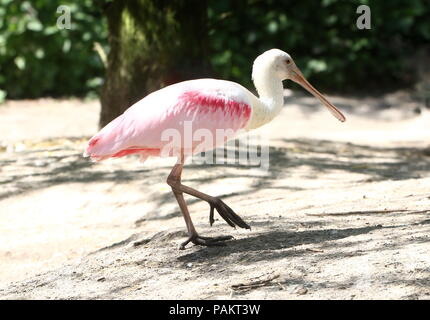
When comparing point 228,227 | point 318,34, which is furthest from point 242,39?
point 228,227

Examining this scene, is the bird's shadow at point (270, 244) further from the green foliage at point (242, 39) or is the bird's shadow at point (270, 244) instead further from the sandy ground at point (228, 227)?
the green foliage at point (242, 39)

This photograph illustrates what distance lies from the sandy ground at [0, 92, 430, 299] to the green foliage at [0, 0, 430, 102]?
135 inches

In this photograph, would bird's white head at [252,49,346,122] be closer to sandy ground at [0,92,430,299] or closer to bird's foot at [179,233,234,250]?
sandy ground at [0,92,430,299]

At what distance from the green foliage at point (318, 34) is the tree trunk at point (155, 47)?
15.3ft

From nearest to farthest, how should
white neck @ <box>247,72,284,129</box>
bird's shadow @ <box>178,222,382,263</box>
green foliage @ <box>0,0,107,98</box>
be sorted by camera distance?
bird's shadow @ <box>178,222,382,263</box> → white neck @ <box>247,72,284,129</box> → green foliage @ <box>0,0,107,98</box>

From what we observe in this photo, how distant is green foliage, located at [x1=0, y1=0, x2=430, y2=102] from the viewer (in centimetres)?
1364

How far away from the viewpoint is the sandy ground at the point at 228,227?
4.36m

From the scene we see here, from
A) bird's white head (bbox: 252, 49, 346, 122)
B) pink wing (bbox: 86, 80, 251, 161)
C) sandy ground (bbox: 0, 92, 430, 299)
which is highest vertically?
bird's white head (bbox: 252, 49, 346, 122)

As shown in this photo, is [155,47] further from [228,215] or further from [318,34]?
[318,34]

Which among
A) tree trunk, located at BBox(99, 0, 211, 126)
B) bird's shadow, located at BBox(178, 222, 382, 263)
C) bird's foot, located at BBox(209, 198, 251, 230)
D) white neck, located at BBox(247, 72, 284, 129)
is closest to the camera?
bird's shadow, located at BBox(178, 222, 382, 263)

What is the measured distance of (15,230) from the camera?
→ 21.6ft

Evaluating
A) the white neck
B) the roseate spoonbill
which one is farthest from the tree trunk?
the roseate spoonbill

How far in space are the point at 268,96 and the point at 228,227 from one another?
0.88m
